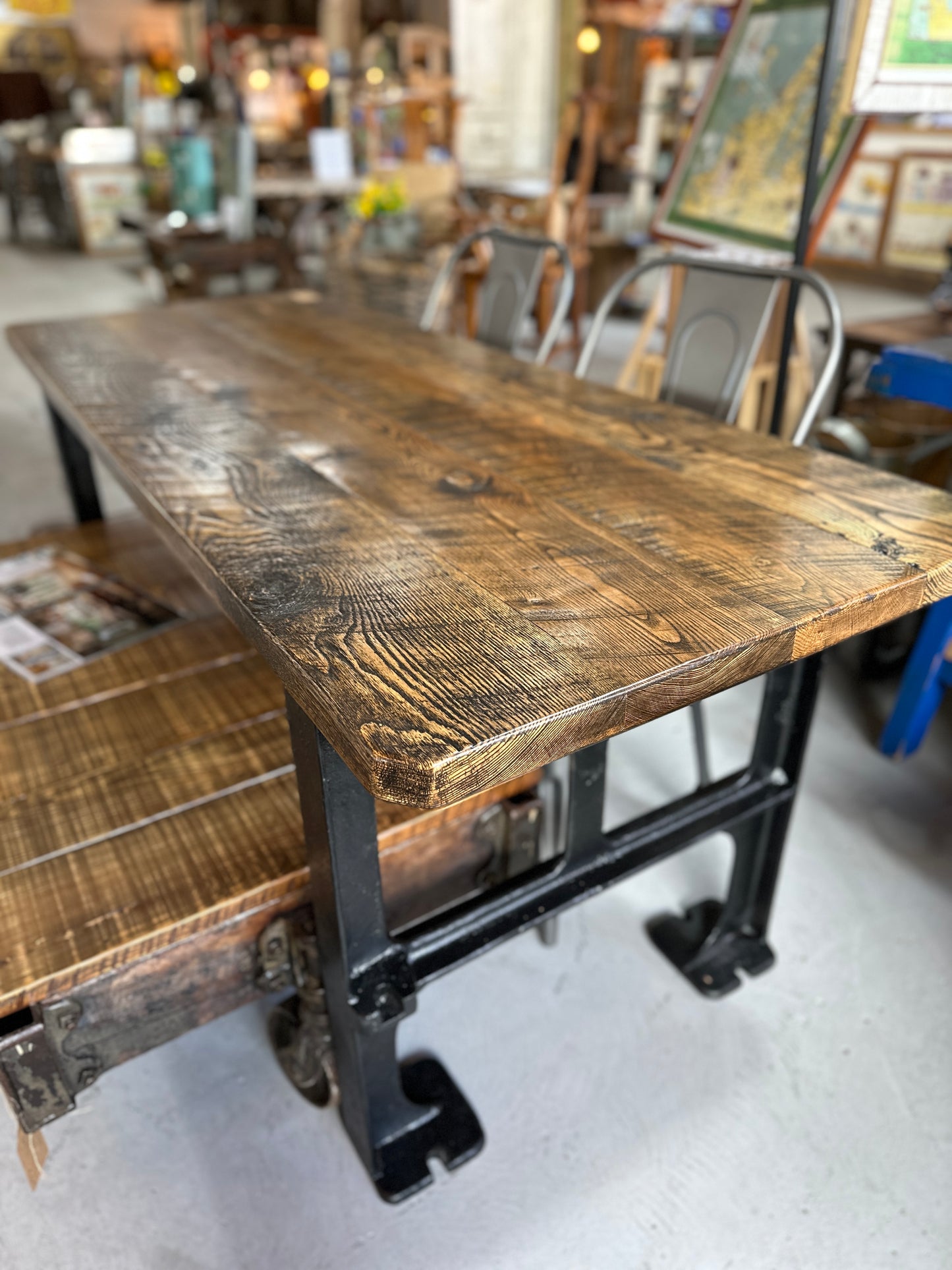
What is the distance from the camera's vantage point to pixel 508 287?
225cm

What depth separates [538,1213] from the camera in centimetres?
118

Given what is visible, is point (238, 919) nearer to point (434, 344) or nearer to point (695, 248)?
point (434, 344)

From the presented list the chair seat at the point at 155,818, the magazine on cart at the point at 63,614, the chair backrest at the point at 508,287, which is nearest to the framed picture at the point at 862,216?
the chair backrest at the point at 508,287

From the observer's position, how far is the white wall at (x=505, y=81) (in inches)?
390

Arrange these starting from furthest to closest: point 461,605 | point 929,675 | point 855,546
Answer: point 929,675 → point 855,546 → point 461,605

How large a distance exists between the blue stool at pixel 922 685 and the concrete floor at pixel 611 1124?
29cm

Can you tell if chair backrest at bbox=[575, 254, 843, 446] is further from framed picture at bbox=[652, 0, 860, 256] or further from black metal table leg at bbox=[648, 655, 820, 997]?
framed picture at bbox=[652, 0, 860, 256]

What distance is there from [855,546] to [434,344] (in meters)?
1.23

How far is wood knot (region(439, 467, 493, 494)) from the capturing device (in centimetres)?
116

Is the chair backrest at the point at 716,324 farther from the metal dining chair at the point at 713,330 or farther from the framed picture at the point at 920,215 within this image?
the framed picture at the point at 920,215

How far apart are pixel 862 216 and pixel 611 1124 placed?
756 centimetres

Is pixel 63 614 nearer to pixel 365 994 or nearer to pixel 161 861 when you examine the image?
pixel 161 861

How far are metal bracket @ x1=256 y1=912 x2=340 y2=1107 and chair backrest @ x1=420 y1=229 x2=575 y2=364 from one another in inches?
55.6

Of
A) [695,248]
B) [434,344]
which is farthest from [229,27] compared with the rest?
[434,344]
